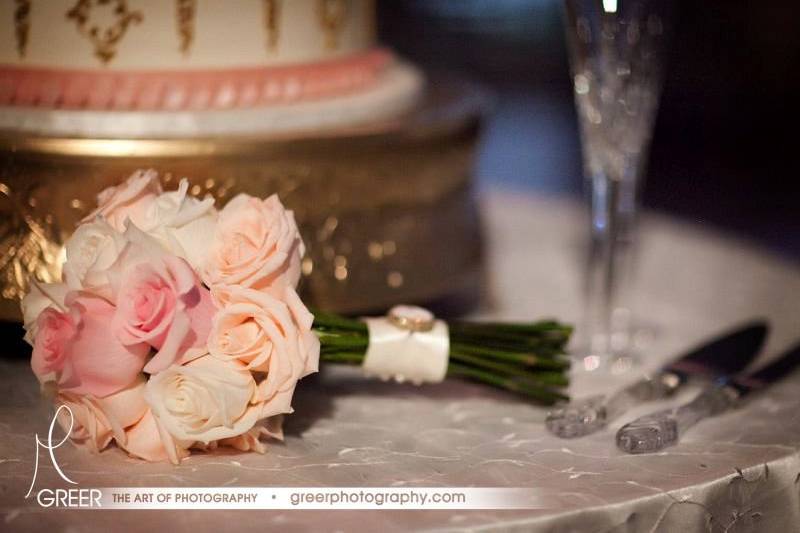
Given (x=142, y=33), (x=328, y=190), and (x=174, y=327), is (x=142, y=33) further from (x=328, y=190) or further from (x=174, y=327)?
(x=174, y=327)

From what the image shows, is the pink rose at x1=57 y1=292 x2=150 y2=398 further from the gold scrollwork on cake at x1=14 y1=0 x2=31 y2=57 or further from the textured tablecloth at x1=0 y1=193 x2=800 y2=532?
the gold scrollwork on cake at x1=14 y1=0 x2=31 y2=57

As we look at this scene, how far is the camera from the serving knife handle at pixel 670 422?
29.1 inches

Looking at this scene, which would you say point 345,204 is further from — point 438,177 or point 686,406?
point 686,406

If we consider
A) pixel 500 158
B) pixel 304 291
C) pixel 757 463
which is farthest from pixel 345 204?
pixel 500 158

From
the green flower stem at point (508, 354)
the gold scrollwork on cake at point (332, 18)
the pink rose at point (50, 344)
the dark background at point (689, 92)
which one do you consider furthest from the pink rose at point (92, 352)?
the dark background at point (689, 92)

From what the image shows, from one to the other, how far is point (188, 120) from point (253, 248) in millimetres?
220

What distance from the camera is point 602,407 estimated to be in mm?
792

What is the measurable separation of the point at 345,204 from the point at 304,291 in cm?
9

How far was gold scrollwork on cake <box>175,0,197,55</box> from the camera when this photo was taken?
877mm

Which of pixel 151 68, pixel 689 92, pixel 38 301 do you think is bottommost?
pixel 689 92

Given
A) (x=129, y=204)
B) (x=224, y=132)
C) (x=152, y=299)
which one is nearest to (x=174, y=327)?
(x=152, y=299)

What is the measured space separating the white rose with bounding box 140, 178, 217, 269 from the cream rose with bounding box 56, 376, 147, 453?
0.30 ft
